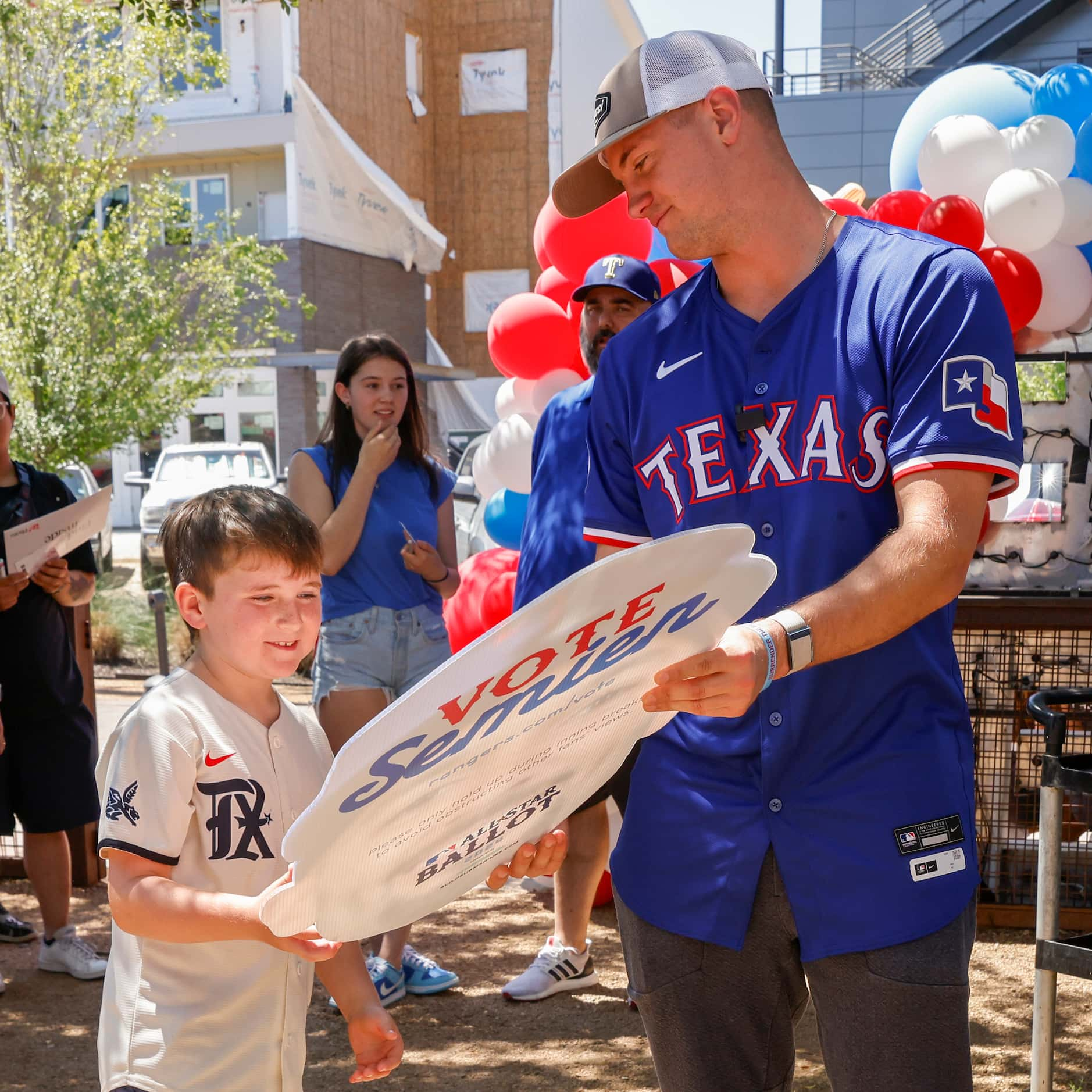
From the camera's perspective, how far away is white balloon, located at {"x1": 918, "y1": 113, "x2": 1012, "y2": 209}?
565cm

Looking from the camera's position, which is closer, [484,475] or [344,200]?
[484,475]

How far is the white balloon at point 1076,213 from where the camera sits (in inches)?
211

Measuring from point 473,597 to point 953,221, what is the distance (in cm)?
243

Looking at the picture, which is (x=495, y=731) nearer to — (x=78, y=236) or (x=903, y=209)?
(x=903, y=209)

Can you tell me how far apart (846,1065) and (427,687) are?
3.07 ft

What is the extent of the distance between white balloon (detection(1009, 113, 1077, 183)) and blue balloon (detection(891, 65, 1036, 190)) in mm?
371

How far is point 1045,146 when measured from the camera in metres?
→ 5.69

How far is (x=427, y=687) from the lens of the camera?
120cm

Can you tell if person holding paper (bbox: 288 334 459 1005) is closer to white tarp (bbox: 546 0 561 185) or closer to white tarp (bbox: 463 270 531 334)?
white tarp (bbox: 546 0 561 185)

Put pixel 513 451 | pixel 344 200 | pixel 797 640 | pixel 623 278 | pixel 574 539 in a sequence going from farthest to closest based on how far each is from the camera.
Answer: pixel 344 200
pixel 513 451
pixel 623 278
pixel 574 539
pixel 797 640

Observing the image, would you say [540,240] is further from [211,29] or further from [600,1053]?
[211,29]

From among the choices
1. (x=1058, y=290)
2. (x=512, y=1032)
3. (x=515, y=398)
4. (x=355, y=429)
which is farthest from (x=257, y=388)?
(x=512, y=1032)

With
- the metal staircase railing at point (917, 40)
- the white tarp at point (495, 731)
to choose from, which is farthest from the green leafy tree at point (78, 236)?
the metal staircase railing at point (917, 40)

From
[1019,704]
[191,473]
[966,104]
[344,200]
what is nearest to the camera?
[1019,704]
